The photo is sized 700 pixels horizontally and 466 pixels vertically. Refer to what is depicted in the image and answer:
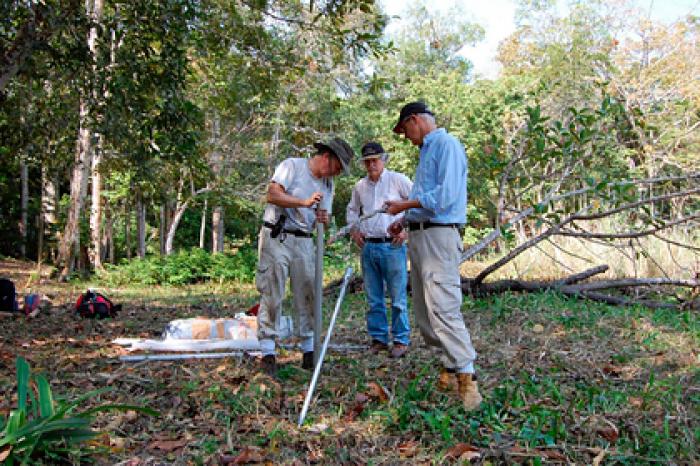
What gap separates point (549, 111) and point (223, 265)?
11703 millimetres

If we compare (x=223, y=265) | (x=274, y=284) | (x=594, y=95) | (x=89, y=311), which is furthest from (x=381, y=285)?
(x=594, y=95)

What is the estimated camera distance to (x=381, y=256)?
553 cm

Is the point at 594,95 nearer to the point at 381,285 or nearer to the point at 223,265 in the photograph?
the point at 223,265

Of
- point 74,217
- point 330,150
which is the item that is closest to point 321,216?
point 330,150

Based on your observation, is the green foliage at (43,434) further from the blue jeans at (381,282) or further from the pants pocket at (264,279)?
the blue jeans at (381,282)

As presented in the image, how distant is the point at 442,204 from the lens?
145 inches

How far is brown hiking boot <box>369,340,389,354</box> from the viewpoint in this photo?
5.48m

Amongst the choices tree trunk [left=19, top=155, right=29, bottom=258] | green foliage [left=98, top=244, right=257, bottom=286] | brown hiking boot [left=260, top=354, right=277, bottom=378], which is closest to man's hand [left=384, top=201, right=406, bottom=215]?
brown hiking boot [left=260, top=354, right=277, bottom=378]

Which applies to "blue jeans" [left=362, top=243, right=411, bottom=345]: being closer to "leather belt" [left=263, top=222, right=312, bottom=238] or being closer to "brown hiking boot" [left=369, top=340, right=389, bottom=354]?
"brown hiking boot" [left=369, top=340, right=389, bottom=354]

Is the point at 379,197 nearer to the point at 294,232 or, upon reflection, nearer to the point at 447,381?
the point at 294,232

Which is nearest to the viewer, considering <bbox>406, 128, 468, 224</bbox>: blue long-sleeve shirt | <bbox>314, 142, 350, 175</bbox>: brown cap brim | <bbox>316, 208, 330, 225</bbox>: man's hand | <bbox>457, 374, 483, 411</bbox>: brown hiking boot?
<bbox>457, 374, 483, 411</bbox>: brown hiking boot

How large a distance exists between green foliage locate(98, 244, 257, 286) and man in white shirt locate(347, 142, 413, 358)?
907 cm

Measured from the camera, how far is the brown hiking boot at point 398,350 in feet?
17.1

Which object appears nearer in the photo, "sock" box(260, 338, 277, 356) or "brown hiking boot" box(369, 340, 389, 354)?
"sock" box(260, 338, 277, 356)
